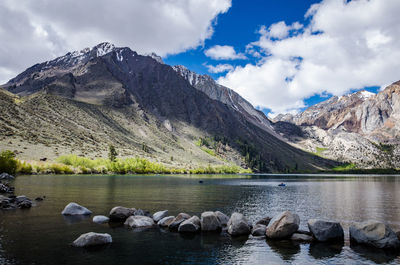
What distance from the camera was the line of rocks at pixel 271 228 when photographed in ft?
74.5

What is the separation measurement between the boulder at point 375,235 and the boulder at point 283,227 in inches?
185

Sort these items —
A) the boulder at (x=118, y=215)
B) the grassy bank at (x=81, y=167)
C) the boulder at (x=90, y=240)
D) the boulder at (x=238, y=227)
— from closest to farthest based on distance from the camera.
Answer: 1. the boulder at (x=90, y=240)
2. the boulder at (x=238, y=227)
3. the boulder at (x=118, y=215)
4. the grassy bank at (x=81, y=167)

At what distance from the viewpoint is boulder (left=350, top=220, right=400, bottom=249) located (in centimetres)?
2255

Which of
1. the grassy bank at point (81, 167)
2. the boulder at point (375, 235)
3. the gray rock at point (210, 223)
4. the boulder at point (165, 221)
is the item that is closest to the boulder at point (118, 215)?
the boulder at point (165, 221)

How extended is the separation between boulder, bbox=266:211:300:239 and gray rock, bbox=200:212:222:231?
483 cm

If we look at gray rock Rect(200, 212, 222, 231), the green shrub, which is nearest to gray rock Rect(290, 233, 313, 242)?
gray rock Rect(200, 212, 222, 231)

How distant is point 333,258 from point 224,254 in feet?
24.9

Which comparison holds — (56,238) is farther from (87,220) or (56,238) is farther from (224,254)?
(224,254)

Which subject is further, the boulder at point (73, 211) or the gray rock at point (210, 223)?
the boulder at point (73, 211)

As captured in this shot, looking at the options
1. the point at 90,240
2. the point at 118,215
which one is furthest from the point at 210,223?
the point at 90,240

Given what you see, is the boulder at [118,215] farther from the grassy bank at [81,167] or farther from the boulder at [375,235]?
the grassy bank at [81,167]

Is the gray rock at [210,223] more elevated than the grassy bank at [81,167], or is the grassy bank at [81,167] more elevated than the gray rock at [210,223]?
the grassy bank at [81,167]

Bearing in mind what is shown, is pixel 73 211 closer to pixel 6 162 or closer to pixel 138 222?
pixel 138 222

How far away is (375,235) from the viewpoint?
23078mm
